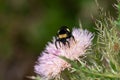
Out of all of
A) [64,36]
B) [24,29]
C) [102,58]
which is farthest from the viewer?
[24,29]

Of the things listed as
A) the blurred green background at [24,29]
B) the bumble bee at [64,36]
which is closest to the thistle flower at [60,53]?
the bumble bee at [64,36]

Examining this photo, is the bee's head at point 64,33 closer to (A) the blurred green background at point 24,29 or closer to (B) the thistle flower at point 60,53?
(B) the thistle flower at point 60,53

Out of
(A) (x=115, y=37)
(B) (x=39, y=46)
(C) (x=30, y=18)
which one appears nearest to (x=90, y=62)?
(A) (x=115, y=37)

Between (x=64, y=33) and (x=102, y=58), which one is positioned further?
(x=64, y=33)

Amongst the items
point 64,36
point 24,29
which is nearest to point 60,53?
point 64,36

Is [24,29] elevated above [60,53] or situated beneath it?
elevated above

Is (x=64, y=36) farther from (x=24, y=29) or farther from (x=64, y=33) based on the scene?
(x=24, y=29)

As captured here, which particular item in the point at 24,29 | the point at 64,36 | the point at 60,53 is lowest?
the point at 60,53

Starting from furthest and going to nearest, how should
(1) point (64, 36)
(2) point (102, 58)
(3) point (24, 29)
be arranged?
(3) point (24, 29) → (1) point (64, 36) → (2) point (102, 58)

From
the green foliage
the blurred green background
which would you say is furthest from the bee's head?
the blurred green background
